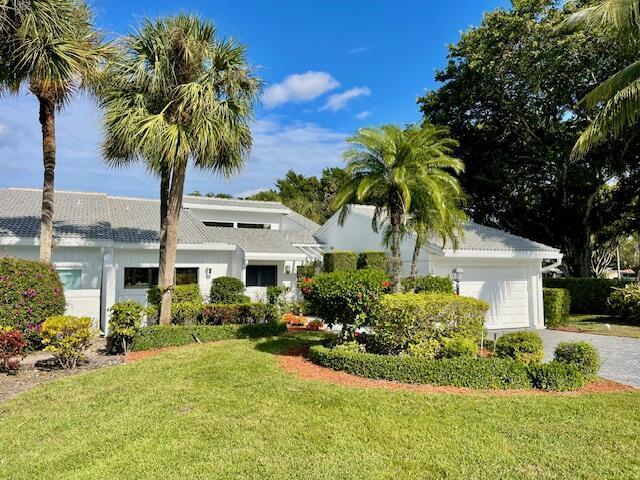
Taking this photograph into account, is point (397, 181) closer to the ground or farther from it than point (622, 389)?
farther from it

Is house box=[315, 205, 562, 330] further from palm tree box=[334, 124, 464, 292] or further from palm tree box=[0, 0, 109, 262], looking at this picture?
palm tree box=[0, 0, 109, 262]

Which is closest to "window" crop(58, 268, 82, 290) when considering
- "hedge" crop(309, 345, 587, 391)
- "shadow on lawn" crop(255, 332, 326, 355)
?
"shadow on lawn" crop(255, 332, 326, 355)

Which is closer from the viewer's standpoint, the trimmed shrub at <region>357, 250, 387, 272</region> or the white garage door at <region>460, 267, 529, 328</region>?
the white garage door at <region>460, 267, 529, 328</region>

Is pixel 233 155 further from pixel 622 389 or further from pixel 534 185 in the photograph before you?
pixel 534 185

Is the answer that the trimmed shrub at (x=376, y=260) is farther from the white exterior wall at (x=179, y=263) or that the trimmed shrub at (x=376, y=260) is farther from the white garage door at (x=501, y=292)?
the white exterior wall at (x=179, y=263)

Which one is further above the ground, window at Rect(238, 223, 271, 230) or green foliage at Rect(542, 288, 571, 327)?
window at Rect(238, 223, 271, 230)

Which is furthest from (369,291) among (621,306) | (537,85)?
(537,85)

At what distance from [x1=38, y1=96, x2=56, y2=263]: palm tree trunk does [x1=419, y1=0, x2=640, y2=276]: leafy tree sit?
1987 cm

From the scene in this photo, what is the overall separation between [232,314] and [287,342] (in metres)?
2.81

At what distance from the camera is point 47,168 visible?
42.2 feet

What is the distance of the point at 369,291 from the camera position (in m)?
9.84

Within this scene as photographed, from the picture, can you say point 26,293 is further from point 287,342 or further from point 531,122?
point 531,122

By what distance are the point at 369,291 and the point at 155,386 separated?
490cm

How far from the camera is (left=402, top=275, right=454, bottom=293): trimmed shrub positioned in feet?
51.8
